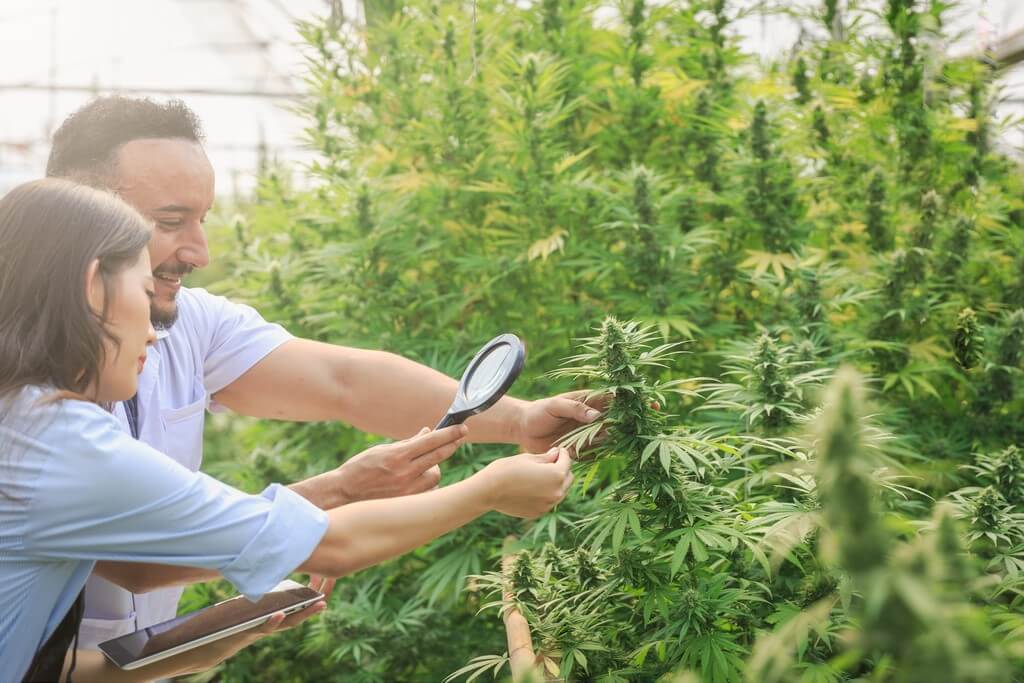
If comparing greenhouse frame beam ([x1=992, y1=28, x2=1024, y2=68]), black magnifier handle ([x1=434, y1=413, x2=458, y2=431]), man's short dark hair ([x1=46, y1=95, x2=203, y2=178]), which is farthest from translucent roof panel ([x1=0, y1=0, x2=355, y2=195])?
black magnifier handle ([x1=434, y1=413, x2=458, y2=431])

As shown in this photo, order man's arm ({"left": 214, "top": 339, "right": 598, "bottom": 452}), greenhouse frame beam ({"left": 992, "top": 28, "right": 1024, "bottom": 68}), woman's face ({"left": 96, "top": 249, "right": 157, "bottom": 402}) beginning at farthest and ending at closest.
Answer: greenhouse frame beam ({"left": 992, "top": 28, "right": 1024, "bottom": 68})
man's arm ({"left": 214, "top": 339, "right": 598, "bottom": 452})
woman's face ({"left": 96, "top": 249, "right": 157, "bottom": 402})

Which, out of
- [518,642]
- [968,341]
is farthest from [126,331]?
[968,341]

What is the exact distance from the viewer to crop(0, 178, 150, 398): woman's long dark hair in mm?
1241

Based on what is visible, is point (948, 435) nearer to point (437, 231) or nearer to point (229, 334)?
point (437, 231)

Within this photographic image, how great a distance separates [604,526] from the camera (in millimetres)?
1533

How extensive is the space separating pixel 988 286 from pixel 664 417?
4.44 feet

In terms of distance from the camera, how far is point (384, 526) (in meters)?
1.28

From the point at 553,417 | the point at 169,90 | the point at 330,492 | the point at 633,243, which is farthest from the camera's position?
the point at 169,90

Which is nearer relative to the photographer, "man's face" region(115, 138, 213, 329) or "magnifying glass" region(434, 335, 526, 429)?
"magnifying glass" region(434, 335, 526, 429)

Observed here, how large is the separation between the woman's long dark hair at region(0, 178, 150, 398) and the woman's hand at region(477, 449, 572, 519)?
1.89 ft

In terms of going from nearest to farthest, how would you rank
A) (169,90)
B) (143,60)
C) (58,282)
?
(58,282)
(143,60)
(169,90)

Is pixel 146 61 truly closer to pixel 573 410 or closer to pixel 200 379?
pixel 200 379

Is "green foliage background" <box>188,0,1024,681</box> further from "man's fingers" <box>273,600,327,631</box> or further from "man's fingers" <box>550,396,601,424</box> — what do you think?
"man's fingers" <box>273,600,327,631</box>

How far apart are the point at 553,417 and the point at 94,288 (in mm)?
835
